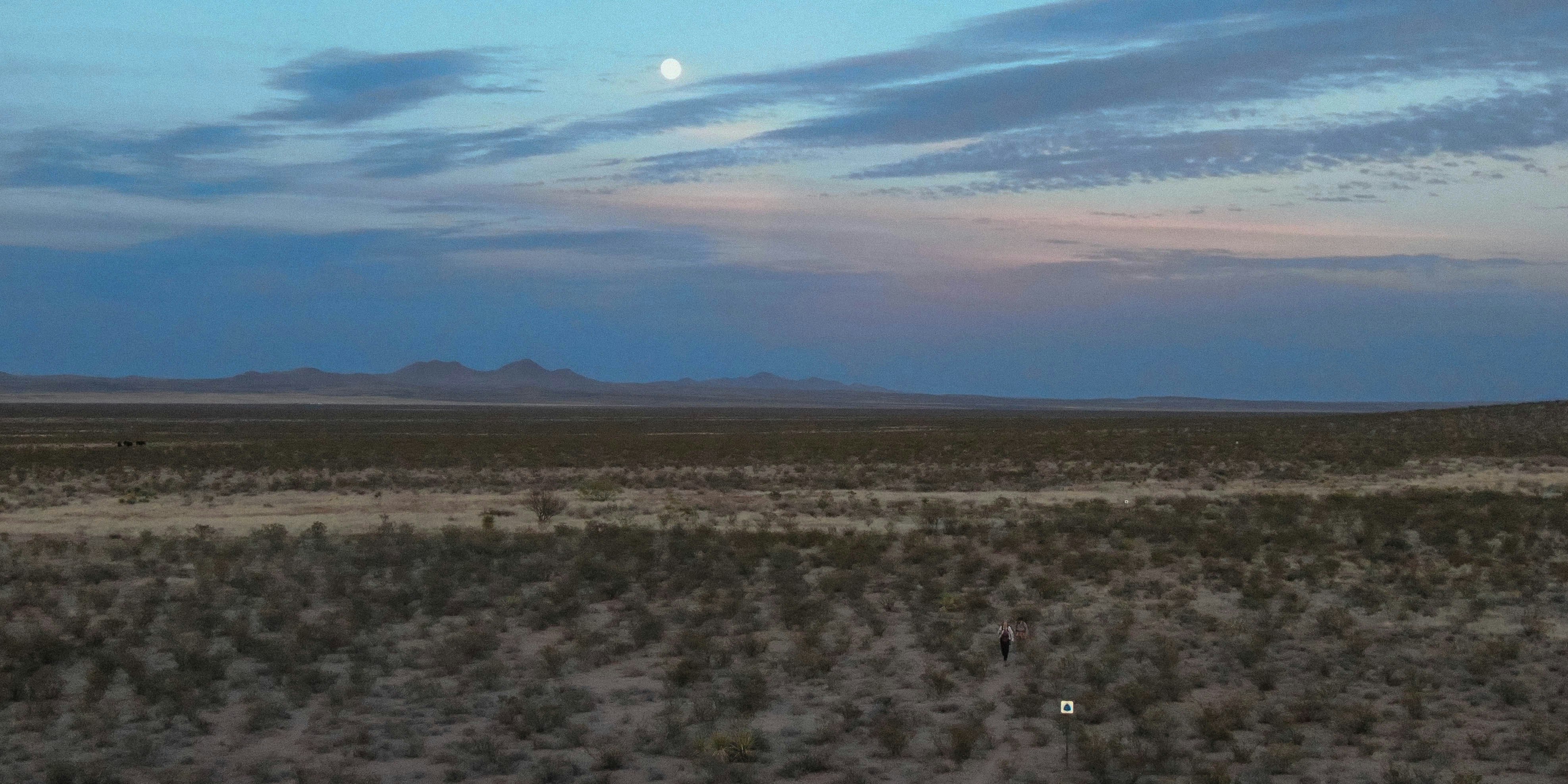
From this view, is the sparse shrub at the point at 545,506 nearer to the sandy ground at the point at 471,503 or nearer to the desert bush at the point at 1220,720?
the sandy ground at the point at 471,503

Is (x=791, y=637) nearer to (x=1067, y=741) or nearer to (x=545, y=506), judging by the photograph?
(x=1067, y=741)

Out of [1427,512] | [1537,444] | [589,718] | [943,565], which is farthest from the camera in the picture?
[1537,444]

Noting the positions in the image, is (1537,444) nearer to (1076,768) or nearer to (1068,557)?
(1068,557)

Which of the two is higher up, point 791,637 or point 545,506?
point 545,506

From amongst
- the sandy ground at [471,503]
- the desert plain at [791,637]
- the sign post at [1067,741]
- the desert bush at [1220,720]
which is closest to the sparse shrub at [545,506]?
the desert plain at [791,637]

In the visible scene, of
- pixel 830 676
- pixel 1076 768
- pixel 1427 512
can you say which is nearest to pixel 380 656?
pixel 830 676

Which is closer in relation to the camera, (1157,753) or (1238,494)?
(1157,753)

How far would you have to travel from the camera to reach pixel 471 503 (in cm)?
3039

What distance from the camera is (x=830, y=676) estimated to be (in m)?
12.3

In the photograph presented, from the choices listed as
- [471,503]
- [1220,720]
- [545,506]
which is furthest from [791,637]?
[471,503]

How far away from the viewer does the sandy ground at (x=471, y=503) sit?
2559 centimetres

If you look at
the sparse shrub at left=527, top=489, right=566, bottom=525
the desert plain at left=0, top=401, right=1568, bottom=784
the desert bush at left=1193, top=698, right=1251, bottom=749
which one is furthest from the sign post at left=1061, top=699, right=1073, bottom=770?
the sparse shrub at left=527, top=489, right=566, bottom=525

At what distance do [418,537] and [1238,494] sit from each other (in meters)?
19.0

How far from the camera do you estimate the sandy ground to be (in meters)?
25.6
